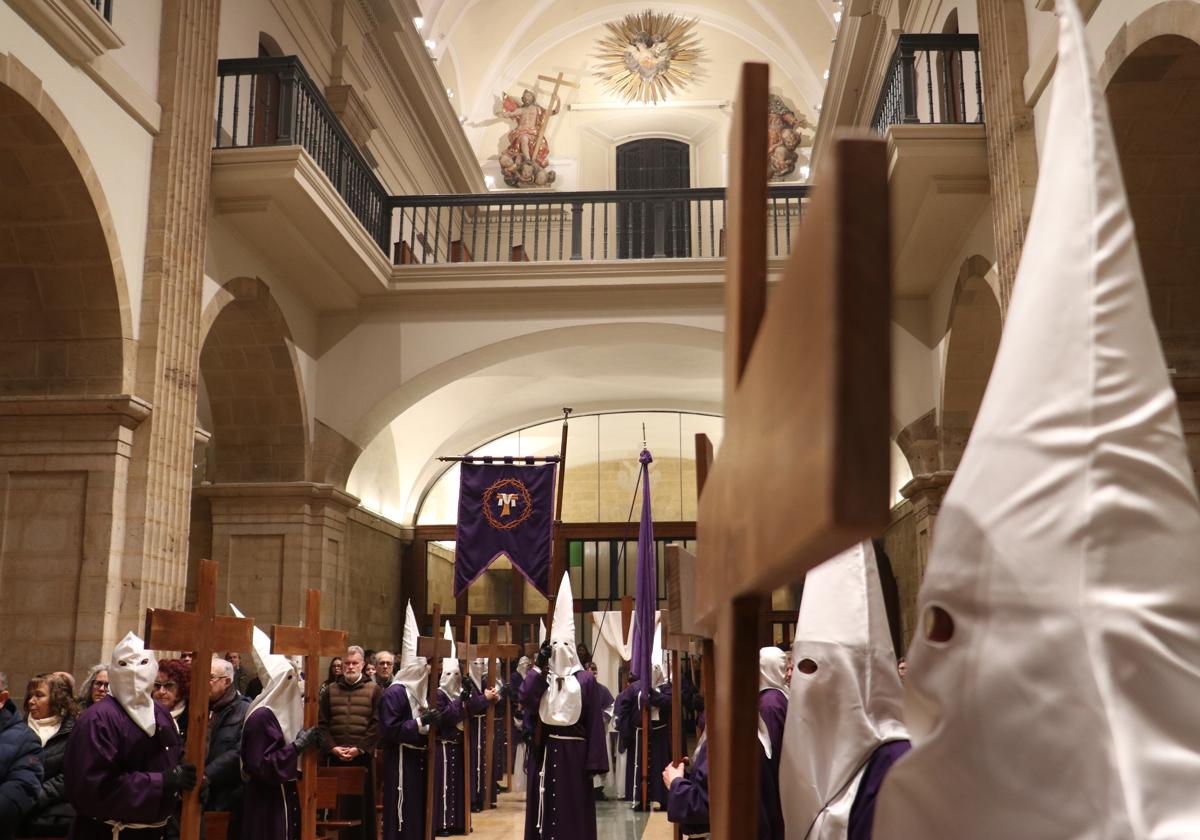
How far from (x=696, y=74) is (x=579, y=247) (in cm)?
1343

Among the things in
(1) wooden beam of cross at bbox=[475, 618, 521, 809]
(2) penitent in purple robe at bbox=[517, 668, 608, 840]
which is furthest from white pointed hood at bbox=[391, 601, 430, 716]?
(1) wooden beam of cross at bbox=[475, 618, 521, 809]

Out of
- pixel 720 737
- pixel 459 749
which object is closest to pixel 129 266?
pixel 459 749

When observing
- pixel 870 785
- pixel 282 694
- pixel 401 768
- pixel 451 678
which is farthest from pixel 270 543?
pixel 870 785

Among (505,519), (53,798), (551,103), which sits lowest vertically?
(53,798)

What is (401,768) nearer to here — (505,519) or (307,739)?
(307,739)

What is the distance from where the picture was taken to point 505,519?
13609mm

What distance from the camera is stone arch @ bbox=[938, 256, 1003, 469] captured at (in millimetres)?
11016

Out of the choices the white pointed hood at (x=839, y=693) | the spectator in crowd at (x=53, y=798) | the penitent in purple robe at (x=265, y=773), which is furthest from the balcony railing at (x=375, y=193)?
the white pointed hood at (x=839, y=693)

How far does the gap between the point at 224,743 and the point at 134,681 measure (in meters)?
1.74

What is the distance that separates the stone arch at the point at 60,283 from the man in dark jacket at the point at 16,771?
3.92 metres

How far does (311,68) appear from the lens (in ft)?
46.4

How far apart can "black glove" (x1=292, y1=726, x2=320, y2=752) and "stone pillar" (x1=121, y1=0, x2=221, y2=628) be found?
2810mm

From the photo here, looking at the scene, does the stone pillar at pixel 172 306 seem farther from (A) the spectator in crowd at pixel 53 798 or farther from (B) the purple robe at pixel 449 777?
(A) the spectator in crowd at pixel 53 798

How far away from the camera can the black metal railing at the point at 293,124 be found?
35.7 feet
